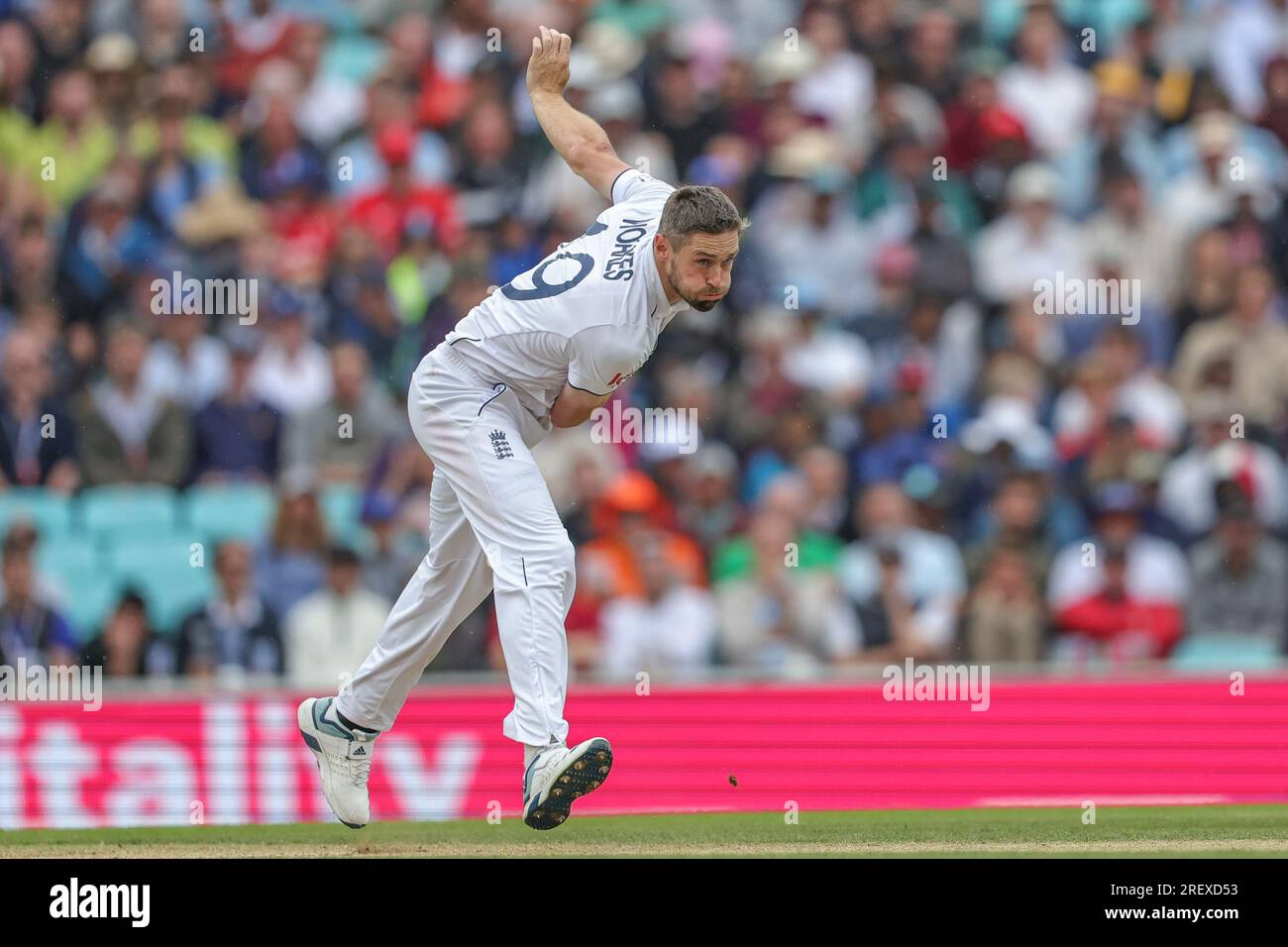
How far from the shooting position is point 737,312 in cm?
1532

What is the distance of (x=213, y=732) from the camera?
39.0 feet

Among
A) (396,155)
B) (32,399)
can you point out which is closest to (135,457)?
(32,399)

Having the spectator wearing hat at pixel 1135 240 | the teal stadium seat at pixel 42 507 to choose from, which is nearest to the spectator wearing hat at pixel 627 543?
the teal stadium seat at pixel 42 507

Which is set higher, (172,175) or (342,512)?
A: (172,175)

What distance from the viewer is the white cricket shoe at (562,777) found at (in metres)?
8.23

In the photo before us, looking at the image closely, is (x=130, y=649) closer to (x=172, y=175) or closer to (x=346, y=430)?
(x=346, y=430)

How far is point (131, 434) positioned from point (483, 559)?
639cm

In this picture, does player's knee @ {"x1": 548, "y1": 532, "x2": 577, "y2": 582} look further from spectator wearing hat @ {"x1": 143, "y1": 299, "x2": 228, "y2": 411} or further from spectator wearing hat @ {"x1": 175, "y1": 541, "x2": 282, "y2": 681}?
spectator wearing hat @ {"x1": 143, "y1": 299, "x2": 228, "y2": 411}

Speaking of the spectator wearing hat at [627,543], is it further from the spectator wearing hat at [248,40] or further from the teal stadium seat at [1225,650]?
the spectator wearing hat at [248,40]

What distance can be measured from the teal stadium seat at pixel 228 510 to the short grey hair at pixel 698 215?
6.43 meters

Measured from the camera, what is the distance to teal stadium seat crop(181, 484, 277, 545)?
14352mm

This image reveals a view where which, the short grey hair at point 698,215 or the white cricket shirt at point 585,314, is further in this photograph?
the white cricket shirt at point 585,314

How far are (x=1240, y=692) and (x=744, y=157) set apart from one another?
19.6 feet

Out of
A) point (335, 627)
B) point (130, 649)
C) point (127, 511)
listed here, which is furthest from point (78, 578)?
point (335, 627)
